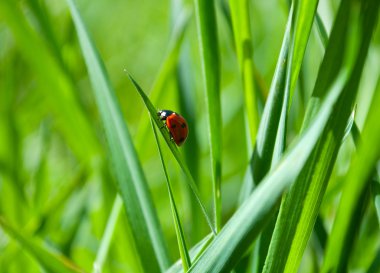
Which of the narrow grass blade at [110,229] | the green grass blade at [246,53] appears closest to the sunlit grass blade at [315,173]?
the green grass blade at [246,53]

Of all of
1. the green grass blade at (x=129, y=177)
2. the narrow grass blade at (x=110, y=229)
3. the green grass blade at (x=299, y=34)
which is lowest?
the narrow grass blade at (x=110, y=229)

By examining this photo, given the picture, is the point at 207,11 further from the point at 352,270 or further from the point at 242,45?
the point at 352,270

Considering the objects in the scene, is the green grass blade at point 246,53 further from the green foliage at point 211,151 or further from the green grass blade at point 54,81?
the green grass blade at point 54,81

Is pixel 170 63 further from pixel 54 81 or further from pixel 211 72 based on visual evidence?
pixel 211 72

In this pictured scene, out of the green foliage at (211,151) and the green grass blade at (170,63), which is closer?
the green foliage at (211,151)

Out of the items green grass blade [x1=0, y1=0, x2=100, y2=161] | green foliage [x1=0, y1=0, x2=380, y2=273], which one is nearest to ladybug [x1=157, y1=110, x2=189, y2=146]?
green foliage [x1=0, y1=0, x2=380, y2=273]

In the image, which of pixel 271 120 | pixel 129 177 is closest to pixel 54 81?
pixel 129 177

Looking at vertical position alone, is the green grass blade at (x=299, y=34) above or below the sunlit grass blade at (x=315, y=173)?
above

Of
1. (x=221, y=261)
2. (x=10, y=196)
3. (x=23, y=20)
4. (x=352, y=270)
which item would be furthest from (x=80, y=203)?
(x=221, y=261)
